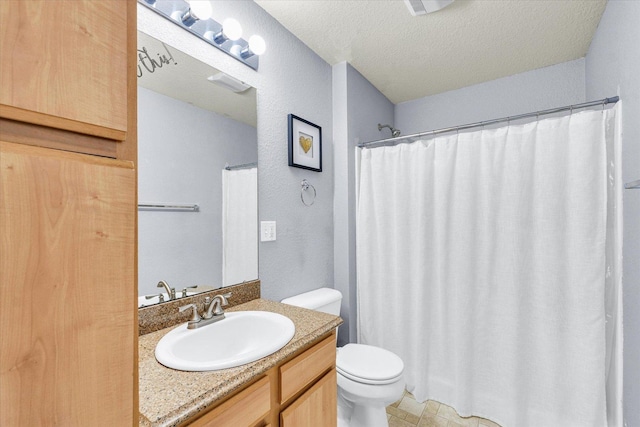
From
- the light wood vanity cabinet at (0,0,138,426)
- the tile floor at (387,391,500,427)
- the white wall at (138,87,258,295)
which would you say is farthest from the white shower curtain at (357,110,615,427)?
the light wood vanity cabinet at (0,0,138,426)

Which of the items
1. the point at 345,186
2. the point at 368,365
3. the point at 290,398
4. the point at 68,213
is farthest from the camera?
the point at 345,186

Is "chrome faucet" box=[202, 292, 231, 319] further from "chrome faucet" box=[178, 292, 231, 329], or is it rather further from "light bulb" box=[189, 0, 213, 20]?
"light bulb" box=[189, 0, 213, 20]

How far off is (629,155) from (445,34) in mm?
1180

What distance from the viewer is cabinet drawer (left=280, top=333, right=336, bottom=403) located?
965 millimetres

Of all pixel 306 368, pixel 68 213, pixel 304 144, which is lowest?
pixel 306 368

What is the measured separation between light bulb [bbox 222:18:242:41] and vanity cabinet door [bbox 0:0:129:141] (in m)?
0.91

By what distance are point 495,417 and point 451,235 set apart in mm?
1123

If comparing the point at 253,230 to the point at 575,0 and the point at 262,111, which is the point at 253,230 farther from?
the point at 575,0

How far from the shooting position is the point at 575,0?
1.51 m

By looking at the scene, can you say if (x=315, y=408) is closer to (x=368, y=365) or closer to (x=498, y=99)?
(x=368, y=365)

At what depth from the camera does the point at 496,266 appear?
5.65ft

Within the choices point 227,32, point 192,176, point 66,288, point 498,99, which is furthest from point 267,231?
point 498,99

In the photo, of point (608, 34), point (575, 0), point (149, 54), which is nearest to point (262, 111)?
point (149, 54)

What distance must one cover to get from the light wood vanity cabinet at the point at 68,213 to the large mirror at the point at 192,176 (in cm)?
66
